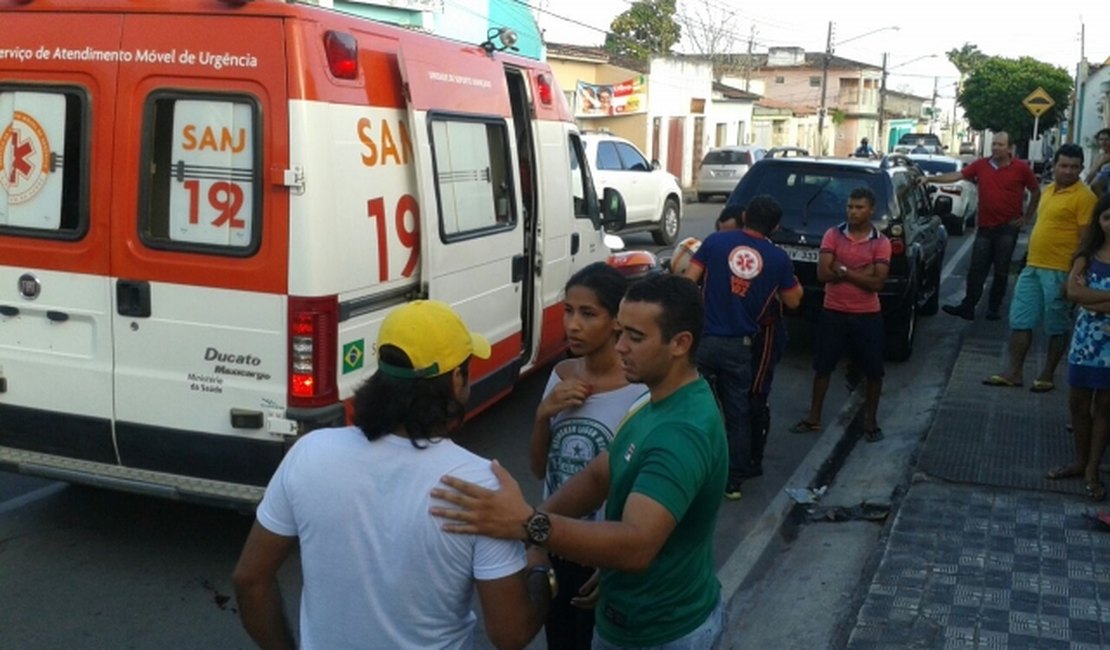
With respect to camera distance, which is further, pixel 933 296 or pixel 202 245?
pixel 933 296

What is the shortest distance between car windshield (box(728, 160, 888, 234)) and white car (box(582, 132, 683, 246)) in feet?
28.6

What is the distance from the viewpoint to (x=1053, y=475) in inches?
253

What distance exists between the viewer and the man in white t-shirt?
2.29 metres

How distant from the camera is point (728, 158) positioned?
3198 centimetres

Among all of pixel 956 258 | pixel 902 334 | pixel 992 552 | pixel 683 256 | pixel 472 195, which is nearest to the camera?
pixel 992 552

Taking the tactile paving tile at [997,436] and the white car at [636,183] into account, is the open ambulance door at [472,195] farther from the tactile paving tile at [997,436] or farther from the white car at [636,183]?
the white car at [636,183]

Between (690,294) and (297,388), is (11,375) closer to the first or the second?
(297,388)

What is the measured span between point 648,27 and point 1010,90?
53.7 ft

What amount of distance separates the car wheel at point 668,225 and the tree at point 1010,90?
31.4m

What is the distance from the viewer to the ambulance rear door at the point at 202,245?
4801 millimetres

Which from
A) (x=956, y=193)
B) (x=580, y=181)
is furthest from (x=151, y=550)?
(x=956, y=193)

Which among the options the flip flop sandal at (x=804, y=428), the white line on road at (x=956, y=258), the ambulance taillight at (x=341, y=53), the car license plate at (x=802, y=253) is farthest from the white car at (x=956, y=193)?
the ambulance taillight at (x=341, y=53)

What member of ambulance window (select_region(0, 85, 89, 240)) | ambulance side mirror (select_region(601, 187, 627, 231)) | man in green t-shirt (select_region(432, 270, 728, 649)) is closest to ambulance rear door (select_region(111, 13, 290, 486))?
ambulance window (select_region(0, 85, 89, 240))

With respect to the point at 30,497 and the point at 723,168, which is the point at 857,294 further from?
the point at 723,168
